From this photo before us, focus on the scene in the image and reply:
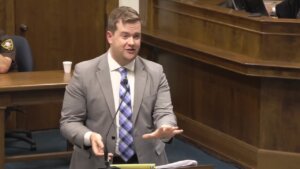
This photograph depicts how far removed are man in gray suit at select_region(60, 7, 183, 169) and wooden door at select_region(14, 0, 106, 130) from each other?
3.56 m

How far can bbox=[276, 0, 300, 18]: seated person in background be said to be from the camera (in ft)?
19.4

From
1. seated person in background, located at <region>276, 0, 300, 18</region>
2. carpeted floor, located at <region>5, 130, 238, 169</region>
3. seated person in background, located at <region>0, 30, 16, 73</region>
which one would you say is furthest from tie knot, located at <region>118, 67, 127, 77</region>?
seated person in background, located at <region>276, 0, 300, 18</region>

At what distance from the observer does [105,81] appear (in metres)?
3.11

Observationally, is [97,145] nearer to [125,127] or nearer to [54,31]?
[125,127]

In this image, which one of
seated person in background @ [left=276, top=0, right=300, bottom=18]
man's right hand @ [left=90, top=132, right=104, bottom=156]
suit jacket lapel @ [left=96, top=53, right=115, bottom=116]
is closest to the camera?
man's right hand @ [left=90, top=132, right=104, bottom=156]

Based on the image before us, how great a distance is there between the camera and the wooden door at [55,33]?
6566 mm

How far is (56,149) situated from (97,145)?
3443 millimetres

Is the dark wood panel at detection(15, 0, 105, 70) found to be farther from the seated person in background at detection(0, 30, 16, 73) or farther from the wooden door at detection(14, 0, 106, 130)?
the seated person in background at detection(0, 30, 16, 73)

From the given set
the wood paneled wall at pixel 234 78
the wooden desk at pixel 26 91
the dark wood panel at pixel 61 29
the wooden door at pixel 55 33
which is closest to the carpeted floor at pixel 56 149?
the wood paneled wall at pixel 234 78

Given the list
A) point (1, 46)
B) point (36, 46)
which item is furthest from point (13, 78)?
point (36, 46)

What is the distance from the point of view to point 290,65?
5191mm

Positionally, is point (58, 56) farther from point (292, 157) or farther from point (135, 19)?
point (135, 19)

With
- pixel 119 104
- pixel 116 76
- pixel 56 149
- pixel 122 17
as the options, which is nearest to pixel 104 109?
pixel 119 104

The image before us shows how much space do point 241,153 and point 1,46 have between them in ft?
7.35
